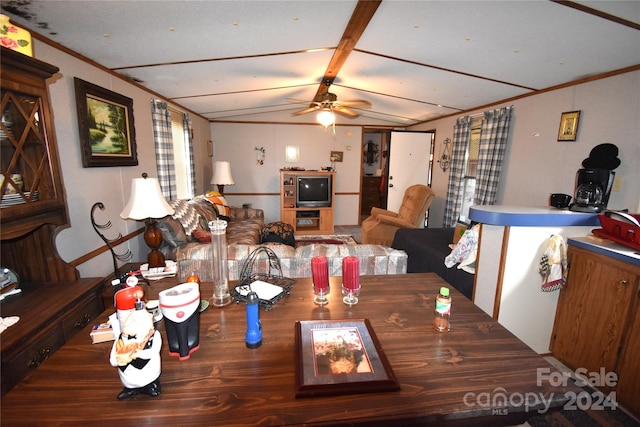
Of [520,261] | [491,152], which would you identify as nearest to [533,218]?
[520,261]

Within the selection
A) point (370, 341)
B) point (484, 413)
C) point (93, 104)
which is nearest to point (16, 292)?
point (93, 104)

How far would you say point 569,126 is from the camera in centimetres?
264

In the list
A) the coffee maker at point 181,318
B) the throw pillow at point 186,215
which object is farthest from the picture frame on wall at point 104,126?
the coffee maker at point 181,318

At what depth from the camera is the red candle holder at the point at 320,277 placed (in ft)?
3.86

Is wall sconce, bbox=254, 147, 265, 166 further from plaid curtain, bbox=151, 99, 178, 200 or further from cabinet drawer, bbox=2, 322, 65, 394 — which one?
cabinet drawer, bbox=2, 322, 65, 394

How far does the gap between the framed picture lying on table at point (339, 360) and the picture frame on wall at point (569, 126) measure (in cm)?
291

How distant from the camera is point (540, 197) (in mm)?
2986

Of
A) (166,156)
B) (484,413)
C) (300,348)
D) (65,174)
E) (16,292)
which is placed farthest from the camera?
(166,156)

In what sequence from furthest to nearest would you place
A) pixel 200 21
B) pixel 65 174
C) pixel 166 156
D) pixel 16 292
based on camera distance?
pixel 166 156 < pixel 65 174 < pixel 200 21 < pixel 16 292

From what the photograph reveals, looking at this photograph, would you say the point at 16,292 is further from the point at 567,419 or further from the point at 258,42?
the point at 567,419

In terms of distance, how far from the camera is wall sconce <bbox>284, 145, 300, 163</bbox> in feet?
19.0

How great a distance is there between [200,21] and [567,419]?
10.5 feet

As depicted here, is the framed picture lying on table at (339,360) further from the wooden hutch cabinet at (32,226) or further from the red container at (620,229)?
the red container at (620,229)

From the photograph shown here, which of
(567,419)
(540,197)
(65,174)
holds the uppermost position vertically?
(65,174)
